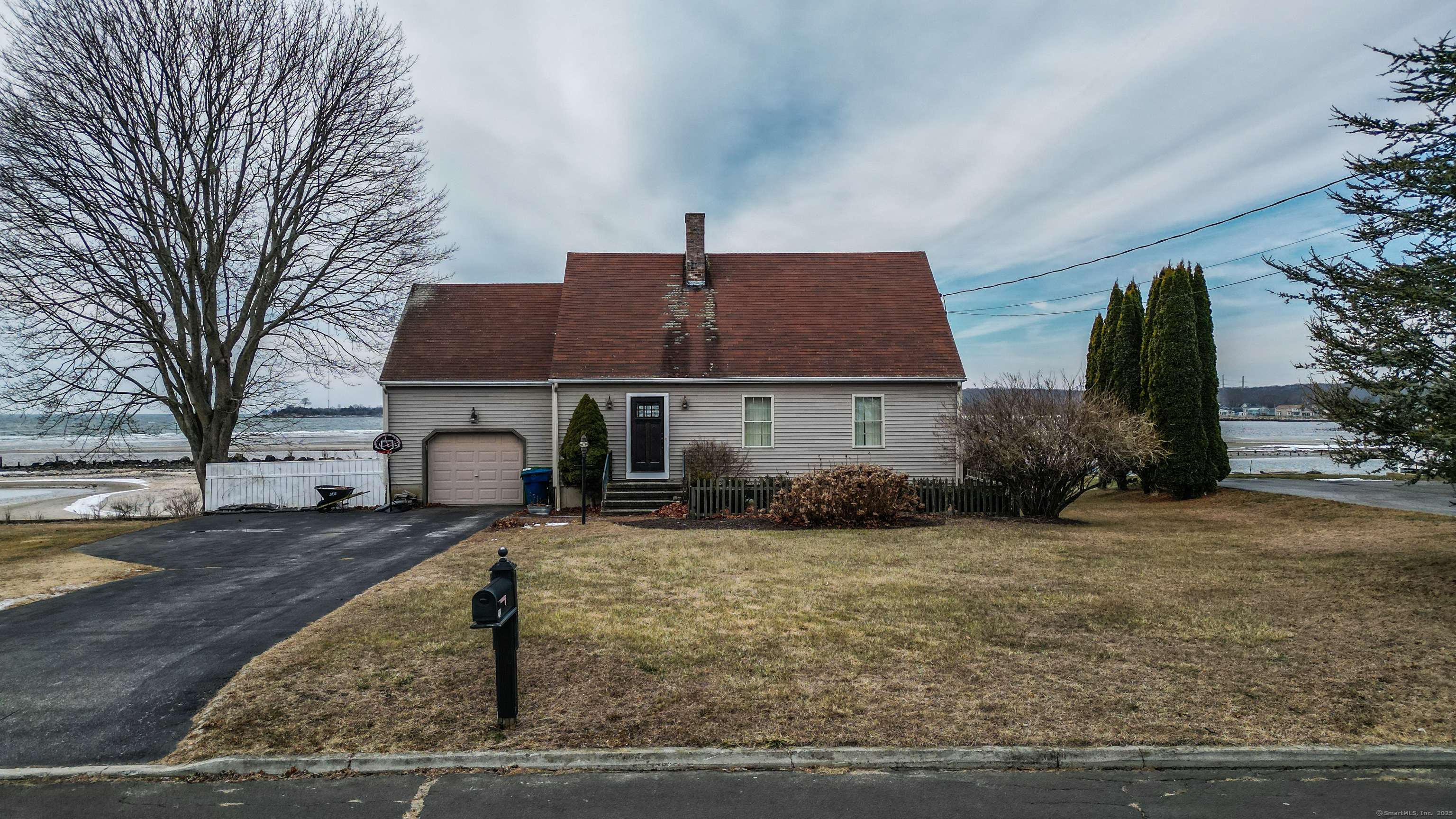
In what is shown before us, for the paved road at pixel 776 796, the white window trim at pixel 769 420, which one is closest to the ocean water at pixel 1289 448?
the paved road at pixel 776 796

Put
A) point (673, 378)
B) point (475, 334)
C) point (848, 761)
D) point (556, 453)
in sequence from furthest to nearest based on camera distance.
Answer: point (475, 334) → point (673, 378) → point (556, 453) → point (848, 761)

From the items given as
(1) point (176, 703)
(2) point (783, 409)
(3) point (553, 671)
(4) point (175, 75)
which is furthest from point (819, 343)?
(4) point (175, 75)

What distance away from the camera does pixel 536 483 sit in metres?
18.1

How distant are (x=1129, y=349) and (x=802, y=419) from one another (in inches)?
Result: 414

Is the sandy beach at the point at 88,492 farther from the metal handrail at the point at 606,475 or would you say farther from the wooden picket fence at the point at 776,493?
the wooden picket fence at the point at 776,493

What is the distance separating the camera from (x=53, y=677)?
227 inches

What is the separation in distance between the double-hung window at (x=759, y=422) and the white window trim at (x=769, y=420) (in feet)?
0.04

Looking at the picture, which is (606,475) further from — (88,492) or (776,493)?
(88,492)

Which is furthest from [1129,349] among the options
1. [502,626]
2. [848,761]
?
[502,626]

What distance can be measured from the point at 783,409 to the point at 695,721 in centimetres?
1377

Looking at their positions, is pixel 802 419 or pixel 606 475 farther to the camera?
pixel 802 419

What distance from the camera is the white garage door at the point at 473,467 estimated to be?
19062mm

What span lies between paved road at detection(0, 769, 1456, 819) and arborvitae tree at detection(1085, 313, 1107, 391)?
→ 2096 cm

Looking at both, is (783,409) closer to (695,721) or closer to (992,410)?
(992,410)
